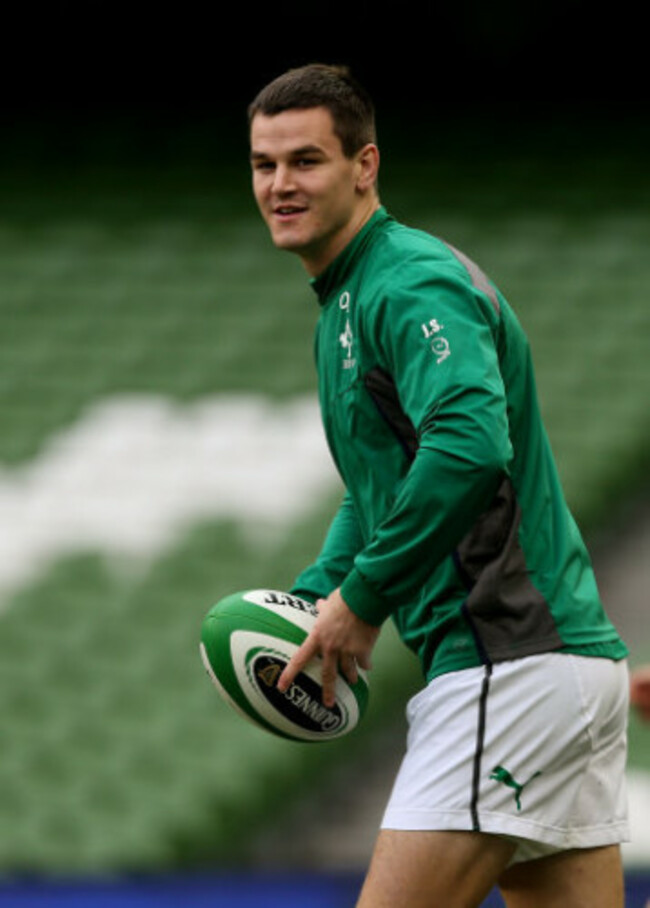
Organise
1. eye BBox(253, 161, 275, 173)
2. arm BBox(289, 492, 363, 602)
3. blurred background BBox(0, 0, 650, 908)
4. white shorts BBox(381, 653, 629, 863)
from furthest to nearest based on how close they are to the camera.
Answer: blurred background BBox(0, 0, 650, 908) < arm BBox(289, 492, 363, 602) < eye BBox(253, 161, 275, 173) < white shorts BBox(381, 653, 629, 863)

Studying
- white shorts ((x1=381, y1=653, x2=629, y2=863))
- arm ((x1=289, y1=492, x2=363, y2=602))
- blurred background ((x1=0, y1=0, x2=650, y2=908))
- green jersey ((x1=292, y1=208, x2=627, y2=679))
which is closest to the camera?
green jersey ((x1=292, y1=208, x2=627, y2=679))

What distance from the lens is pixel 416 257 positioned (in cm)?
213

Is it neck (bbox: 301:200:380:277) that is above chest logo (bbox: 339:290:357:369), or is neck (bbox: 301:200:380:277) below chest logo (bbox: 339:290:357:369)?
above

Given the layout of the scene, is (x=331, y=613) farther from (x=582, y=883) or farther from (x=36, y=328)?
(x=36, y=328)

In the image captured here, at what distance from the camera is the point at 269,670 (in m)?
2.33

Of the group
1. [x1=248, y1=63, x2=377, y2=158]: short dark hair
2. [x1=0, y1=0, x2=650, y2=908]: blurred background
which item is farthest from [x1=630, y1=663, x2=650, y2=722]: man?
[x1=0, y1=0, x2=650, y2=908]: blurred background

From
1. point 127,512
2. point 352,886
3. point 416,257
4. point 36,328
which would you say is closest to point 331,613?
point 416,257

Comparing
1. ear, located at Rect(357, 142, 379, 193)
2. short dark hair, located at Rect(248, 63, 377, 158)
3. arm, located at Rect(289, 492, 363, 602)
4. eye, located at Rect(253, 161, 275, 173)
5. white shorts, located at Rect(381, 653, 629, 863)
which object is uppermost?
short dark hair, located at Rect(248, 63, 377, 158)

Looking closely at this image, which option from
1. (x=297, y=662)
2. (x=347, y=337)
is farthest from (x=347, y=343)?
(x=297, y=662)

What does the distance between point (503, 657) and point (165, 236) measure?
214 inches

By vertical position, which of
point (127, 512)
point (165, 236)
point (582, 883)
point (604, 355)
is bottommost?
point (582, 883)

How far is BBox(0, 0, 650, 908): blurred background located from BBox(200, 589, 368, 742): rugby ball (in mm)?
1632

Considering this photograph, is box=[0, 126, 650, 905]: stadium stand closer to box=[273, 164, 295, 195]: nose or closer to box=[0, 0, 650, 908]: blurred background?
box=[0, 0, 650, 908]: blurred background

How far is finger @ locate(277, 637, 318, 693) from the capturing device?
6.99ft
